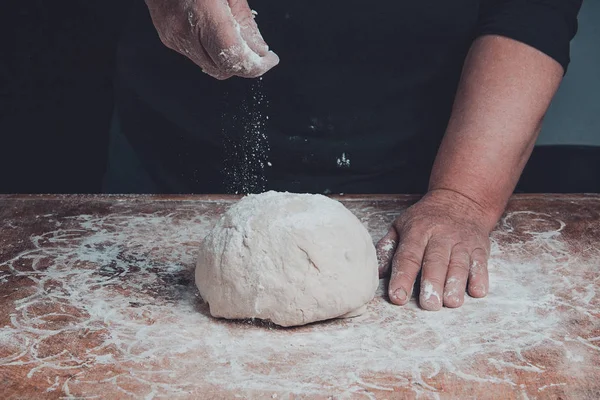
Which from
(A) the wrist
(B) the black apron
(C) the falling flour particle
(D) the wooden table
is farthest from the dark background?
(A) the wrist

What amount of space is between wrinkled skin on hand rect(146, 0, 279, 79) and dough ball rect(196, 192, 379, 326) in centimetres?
30

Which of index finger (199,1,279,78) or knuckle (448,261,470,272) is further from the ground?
index finger (199,1,279,78)

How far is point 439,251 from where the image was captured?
1605mm

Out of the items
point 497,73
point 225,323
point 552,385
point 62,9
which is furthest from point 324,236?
point 62,9

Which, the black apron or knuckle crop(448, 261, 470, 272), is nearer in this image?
knuckle crop(448, 261, 470, 272)

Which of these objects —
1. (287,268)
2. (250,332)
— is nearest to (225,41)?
(287,268)

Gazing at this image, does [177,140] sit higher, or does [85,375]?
[177,140]

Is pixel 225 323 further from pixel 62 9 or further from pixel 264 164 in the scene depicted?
pixel 62 9

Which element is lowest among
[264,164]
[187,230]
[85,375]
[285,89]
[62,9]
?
[85,375]

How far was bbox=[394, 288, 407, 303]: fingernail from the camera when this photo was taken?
150 cm

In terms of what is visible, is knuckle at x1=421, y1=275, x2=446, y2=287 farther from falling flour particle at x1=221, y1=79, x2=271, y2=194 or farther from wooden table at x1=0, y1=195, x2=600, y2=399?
falling flour particle at x1=221, y1=79, x2=271, y2=194

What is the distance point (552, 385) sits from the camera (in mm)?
1207

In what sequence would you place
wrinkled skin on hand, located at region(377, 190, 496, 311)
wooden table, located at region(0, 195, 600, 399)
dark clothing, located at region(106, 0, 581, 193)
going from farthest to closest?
dark clothing, located at region(106, 0, 581, 193)
wrinkled skin on hand, located at region(377, 190, 496, 311)
wooden table, located at region(0, 195, 600, 399)

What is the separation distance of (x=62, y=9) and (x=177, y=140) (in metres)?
0.68
